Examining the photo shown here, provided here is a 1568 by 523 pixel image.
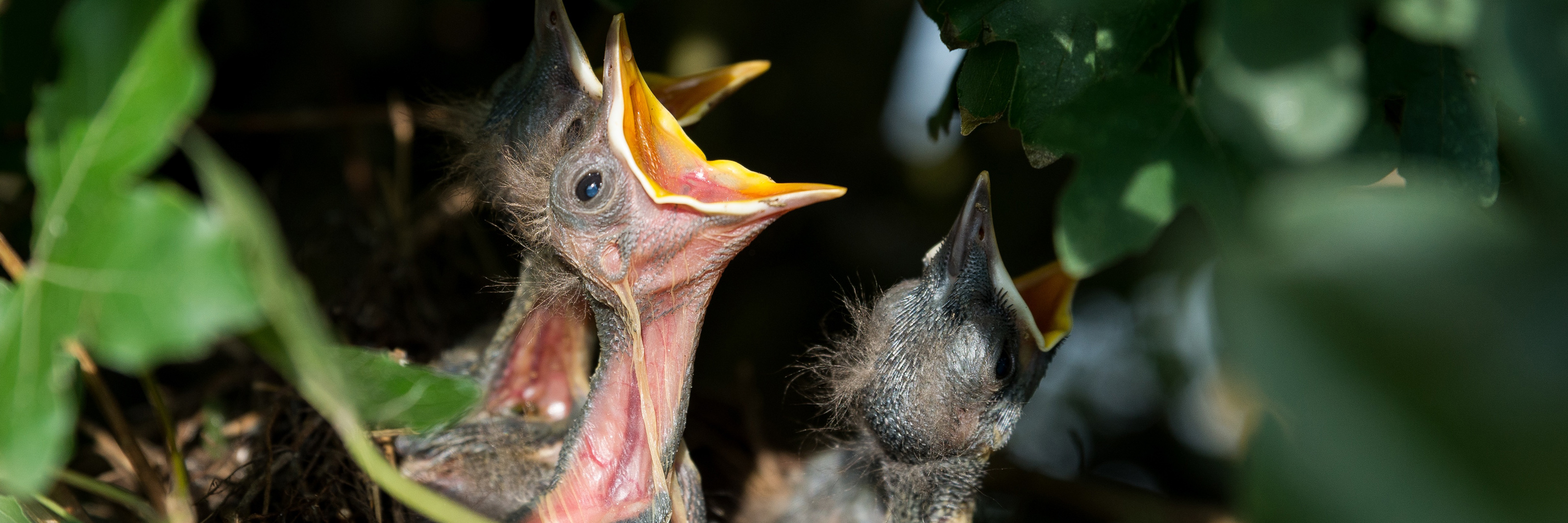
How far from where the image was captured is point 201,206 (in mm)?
354

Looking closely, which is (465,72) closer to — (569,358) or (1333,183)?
(569,358)

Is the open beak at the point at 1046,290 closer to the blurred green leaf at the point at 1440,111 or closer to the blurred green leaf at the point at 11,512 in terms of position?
the blurred green leaf at the point at 1440,111

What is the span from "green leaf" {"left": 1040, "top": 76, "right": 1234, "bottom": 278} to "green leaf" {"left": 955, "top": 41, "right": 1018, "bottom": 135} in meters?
0.19

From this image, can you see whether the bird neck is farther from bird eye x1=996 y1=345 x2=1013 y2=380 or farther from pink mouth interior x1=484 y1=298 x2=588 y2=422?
pink mouth interior x1=484 y1=298 x2=588 y2=422

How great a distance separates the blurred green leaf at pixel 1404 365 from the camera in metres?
0.33

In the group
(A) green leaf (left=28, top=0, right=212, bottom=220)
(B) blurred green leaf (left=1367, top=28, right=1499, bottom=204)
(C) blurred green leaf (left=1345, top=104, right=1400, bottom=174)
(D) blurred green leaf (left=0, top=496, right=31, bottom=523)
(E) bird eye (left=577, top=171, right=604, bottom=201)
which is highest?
(A) green leaf (left=28, top=0, right=212, bottom=220)

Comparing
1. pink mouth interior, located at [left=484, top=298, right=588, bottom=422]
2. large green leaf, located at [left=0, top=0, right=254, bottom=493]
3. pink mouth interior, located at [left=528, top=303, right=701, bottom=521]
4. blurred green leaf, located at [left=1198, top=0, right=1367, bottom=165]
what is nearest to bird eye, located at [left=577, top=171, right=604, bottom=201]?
pink mouth interior, located at [left=528, top=303, right=701, bottom=521]

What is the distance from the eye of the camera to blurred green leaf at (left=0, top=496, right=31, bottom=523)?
0.54 metres

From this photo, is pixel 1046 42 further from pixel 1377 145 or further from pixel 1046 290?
pixel 1046 290

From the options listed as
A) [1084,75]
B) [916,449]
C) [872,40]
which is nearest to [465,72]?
[872,40]

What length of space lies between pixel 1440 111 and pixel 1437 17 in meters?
0.18

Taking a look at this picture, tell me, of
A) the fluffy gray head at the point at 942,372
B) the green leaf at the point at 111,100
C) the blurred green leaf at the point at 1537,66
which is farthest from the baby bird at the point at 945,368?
the green leaf at the point at 111,100

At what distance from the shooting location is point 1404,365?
340 millimetres

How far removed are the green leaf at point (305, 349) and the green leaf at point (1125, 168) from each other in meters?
0.33
